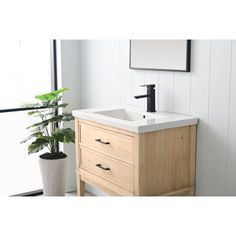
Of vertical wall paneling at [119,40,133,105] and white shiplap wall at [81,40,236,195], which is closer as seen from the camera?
white shiplap wall at [81,40,236,195]

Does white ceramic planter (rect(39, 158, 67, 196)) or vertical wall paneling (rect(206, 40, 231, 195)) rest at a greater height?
vertical wall paneling (rect(206, 40, 231, 195))

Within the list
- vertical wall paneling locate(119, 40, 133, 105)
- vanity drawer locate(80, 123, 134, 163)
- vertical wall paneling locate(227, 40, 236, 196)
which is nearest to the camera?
vertical wall paneling locate(227, 40, 236, 196)

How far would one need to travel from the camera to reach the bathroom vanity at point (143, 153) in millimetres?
2158

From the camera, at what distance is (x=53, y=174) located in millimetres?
3061

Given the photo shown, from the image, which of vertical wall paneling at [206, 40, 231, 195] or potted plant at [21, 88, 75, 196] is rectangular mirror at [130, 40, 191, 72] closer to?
vertical wall paneling at [206, 40, 231, 195]

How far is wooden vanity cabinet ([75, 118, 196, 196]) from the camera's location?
2164 millimetres

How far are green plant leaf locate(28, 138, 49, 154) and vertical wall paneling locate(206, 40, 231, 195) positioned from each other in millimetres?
1371

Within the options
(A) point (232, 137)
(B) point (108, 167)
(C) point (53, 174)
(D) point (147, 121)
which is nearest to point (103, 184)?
(B) point (108, 167)

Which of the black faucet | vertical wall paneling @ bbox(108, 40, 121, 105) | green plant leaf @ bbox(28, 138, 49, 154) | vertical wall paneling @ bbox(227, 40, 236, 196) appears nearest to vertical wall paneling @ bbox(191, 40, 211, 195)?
vertical wall paneling @ bbox(227, 40, 236, 196)

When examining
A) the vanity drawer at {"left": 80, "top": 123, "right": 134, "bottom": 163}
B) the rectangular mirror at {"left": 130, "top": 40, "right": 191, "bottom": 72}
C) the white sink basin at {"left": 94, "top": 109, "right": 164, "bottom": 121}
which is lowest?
the vanity drawer at {"left": 80, "top": 123, "right": 134, "bottom": 163}
